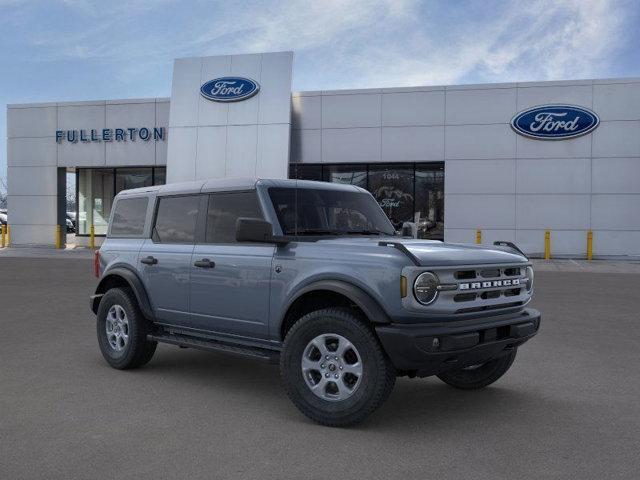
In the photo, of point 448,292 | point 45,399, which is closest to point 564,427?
point 448,292

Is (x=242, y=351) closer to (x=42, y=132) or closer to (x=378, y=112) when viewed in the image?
(x=378, y=112)

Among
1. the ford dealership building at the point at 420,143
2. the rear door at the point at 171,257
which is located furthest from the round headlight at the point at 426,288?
the ford dealership building at the point at 420,143

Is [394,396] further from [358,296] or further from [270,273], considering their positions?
[270,273]

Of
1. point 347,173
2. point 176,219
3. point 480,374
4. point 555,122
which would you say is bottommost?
point 480,374

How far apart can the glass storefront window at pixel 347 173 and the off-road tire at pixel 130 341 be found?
19591mm

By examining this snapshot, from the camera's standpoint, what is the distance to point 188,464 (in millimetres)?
3908

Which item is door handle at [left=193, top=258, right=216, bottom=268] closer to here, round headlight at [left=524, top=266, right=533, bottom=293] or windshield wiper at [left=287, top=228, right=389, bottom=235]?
windshield wiper at [left=287, top=228, right=389, bottom=235]

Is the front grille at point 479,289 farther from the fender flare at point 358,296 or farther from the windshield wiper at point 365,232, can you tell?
the windshield wiper at point 365,232

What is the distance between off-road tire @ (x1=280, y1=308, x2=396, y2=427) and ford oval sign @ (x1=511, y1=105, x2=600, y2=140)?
2019 centimetres

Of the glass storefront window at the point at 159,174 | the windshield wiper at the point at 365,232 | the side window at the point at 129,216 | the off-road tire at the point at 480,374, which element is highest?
the glass storefront window at the point at 159,174

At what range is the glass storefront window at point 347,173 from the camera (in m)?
25.8

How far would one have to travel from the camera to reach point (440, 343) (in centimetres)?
439

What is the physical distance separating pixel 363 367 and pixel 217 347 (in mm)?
1560

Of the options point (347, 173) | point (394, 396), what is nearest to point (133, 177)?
point (347, 173)
